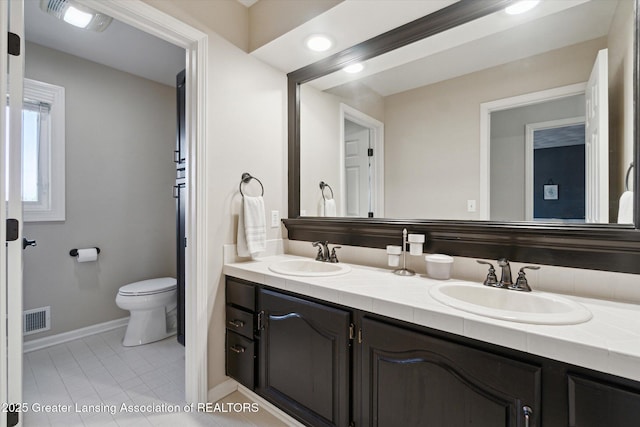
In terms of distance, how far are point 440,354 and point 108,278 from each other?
2.94 meters

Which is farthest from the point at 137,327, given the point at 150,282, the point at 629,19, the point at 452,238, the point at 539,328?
the point at 629,19

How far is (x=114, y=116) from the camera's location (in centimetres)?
275

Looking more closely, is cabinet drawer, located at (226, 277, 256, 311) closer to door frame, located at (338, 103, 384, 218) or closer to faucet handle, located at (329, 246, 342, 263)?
faucet handle, located at (329, 246, 342, 263)

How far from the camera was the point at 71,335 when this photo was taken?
2.50 meters

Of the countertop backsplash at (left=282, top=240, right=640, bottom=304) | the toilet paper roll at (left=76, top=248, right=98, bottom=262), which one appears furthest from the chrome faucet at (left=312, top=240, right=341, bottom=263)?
the toilet paper roll at (left=76, top=248, right=98, bottom=262)

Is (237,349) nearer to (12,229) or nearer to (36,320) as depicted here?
(12,229)

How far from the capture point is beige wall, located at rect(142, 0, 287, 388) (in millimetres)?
1722

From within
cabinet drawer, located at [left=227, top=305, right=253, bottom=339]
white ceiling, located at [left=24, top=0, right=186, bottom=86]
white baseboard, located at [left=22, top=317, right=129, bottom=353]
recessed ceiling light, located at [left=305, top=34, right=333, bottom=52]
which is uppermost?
white ceiling, located at [left=24, top=0, right=186, bottom=86]

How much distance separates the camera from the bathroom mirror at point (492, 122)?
1157 millimetres

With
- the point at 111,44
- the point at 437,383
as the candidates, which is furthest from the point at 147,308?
the point at 437,383

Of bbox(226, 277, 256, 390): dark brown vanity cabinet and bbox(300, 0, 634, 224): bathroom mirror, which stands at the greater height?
bbox(300, 0, 634, 224): bathroom mirror

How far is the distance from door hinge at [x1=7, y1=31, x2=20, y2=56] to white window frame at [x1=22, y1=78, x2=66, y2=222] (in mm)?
1505

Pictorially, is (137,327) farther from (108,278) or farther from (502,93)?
(502,93)

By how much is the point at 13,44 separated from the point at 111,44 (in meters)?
1.38
